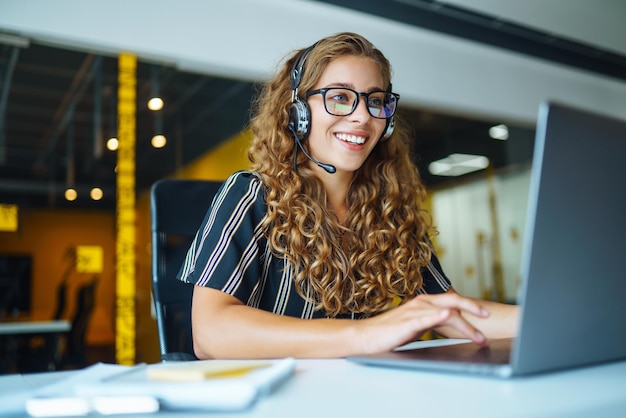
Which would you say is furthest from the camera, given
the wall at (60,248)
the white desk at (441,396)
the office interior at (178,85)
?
the wall at (60,248)

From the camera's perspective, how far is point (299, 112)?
1420mm

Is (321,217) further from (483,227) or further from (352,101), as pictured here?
(483,227)

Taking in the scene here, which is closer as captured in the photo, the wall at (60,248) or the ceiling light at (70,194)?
the wall at (60,248)

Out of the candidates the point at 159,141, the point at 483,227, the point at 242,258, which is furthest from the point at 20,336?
the point at 483,227

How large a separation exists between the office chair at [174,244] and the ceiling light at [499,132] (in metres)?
5.06

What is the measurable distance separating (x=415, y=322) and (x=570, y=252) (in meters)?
0.25

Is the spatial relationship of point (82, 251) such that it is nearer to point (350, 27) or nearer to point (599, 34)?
point (350, 27)

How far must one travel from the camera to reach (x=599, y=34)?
5.68m

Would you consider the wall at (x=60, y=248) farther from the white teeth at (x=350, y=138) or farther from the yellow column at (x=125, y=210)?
the white teeth at (x=350, y=138)

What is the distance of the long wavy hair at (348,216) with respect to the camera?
4.20 feet

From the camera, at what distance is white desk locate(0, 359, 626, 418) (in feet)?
1.49

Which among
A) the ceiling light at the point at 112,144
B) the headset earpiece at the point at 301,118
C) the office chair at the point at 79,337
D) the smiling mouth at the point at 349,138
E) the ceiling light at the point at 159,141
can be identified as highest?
the ceiling light at the point at 159,141

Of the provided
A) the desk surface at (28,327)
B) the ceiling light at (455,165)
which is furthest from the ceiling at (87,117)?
the ceiling light at (455,165)

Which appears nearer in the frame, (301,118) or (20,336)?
(301,118)
